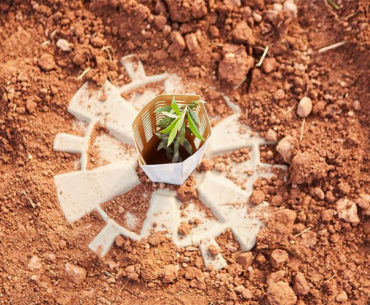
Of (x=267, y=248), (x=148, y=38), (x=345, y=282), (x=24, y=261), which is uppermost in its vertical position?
(x=148, y=38)

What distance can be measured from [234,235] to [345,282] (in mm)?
460

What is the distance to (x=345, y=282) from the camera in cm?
172

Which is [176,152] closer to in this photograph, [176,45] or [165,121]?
[165,121]

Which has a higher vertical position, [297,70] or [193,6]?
[193,6]

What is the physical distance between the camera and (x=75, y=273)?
67.3 inches

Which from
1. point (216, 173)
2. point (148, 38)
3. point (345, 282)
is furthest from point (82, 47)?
point (345, 282)

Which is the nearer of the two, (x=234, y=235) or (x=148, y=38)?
(x=234, y=235)

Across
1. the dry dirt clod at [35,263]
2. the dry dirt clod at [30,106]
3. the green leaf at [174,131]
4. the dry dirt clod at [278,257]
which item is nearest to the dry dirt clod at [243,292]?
the dry dirt clod at [278,257]

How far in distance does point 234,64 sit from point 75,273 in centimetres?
101

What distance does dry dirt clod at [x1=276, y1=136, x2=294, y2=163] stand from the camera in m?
1.72

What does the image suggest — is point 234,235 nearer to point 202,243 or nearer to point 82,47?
point 202,243

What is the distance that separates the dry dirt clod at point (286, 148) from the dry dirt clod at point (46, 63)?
3.16 feet

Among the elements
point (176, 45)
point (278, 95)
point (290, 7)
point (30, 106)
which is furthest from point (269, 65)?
point (30, 106)

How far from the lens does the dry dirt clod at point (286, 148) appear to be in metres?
1.72
